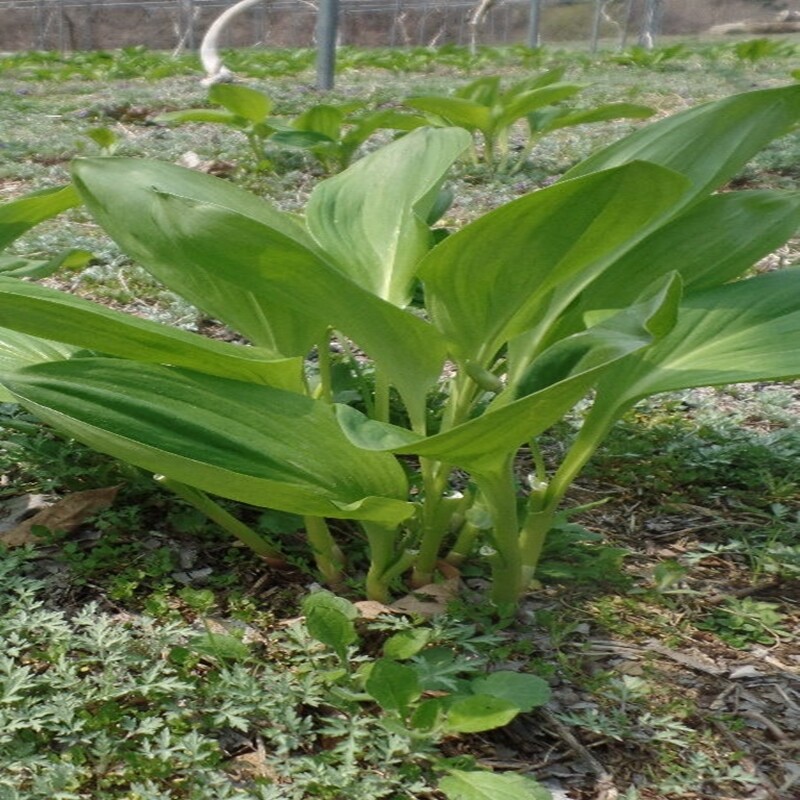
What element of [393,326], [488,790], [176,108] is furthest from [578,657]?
[176,108]

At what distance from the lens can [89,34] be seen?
1823 centimetres

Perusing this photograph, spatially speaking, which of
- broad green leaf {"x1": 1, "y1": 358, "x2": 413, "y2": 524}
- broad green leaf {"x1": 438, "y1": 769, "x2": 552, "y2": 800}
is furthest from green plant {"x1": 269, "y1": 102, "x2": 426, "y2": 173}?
broad green leaf {"x1": 438, "y1": 769, "x2": 552, "y2": 800}

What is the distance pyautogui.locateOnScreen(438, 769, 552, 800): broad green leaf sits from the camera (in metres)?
0.86

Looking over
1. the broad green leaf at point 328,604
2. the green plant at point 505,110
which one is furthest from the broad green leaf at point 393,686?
the green plant at point 505,110

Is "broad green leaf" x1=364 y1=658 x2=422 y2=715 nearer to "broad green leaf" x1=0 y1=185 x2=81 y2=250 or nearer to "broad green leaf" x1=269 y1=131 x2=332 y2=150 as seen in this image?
"broad green leaf" x1=0 y1=185 x2=81 y2=250

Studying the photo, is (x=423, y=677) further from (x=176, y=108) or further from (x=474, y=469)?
(x=176, y=108)

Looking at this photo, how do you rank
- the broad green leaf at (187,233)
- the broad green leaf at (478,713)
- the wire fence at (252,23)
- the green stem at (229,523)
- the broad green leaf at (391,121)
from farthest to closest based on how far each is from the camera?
the wire fence at (252,23) → the broad green leaf at (391,121) → the green stem at (229,523) → the broad green leaf at (187,233) → the broad green leaf at (478,713)

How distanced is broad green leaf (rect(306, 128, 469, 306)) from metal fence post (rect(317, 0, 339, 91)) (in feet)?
15.1

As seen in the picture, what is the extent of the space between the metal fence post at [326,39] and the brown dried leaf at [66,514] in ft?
15.6

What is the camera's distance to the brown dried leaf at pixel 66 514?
1.30m

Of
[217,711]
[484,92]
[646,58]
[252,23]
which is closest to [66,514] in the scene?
[217,711]

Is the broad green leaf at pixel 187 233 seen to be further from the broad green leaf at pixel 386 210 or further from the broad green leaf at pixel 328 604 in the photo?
the broad green leaf at pixel 328 604

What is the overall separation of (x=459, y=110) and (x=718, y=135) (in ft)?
8.21

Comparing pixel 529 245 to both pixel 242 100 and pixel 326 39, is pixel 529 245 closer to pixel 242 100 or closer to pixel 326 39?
pixel 242 100
